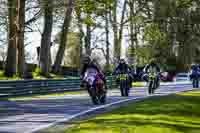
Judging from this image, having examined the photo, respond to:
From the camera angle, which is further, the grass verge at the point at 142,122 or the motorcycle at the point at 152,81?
the motorcycle at the point at 152,81

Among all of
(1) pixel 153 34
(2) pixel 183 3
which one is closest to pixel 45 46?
(1) pixel 153 34

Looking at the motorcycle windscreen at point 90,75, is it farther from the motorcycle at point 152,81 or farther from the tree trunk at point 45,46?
the tree trunk at point 45,46

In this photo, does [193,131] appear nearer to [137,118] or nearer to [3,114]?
[137,118]

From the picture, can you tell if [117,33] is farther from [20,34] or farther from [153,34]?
[20,34]

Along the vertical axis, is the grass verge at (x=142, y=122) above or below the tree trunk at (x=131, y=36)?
below

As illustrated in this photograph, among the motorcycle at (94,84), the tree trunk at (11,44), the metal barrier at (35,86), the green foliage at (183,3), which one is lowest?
the metal barrier at (35,86)

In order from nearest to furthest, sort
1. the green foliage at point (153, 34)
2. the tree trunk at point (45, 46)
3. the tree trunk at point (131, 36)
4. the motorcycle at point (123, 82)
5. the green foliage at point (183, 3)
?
the motorcycle at point (123, 82) < the tree trunk at point (45, 46) < the tree trunk at point (131, 36) < the green foliage at point (153, 34) < the green foliage at point (183, 3)

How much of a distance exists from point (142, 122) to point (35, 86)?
16421 mm

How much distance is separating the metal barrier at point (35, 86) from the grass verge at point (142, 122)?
31.2 feet

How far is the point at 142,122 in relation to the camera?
13875 millimetres

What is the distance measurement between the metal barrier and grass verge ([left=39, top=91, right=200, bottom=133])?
31.2ft

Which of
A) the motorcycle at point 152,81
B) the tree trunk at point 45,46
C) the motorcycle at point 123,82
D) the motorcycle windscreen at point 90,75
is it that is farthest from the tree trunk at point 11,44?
the motorcycle windscreen at point 90,75

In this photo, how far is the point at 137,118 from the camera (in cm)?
1476

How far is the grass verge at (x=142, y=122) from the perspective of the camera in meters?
12.5
